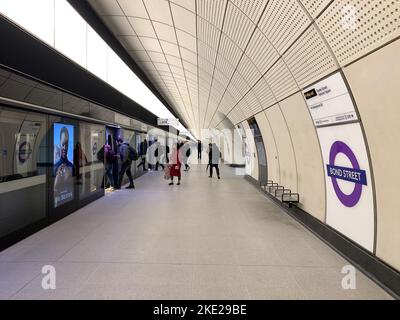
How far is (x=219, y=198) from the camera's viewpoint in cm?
867

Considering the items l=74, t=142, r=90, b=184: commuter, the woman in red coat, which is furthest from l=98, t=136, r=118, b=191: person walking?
the woman in red coat

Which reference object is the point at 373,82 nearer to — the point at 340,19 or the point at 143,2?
the point at 340,19

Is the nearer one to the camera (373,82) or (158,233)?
(373,82)

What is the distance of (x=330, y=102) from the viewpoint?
4.20m

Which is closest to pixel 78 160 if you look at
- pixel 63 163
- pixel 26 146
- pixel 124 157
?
pixel 63 163

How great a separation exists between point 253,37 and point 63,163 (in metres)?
4.65

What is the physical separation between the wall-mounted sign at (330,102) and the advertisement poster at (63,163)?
16.0 ft

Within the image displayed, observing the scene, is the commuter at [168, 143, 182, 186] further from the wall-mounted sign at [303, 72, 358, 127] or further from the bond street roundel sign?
the bond street roundel sign

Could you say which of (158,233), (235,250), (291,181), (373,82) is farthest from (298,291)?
(291,181)

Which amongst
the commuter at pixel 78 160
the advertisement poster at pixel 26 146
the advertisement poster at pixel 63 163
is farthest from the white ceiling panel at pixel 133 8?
the commuter at pixel 78 160

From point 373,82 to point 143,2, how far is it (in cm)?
464

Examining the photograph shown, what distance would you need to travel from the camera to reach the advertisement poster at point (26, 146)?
491cm

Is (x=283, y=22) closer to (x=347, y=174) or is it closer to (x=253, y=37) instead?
(x=253, y=37)
